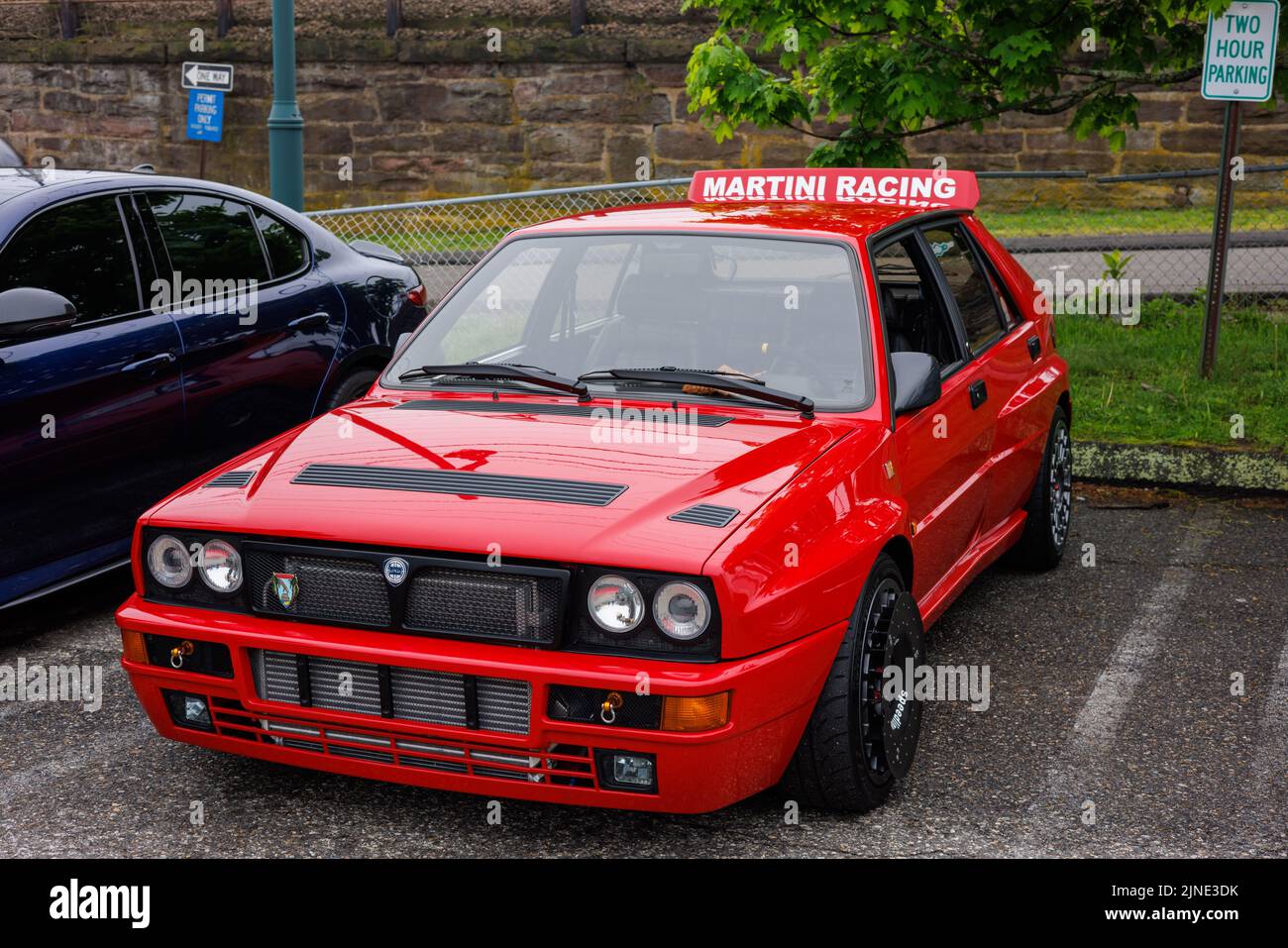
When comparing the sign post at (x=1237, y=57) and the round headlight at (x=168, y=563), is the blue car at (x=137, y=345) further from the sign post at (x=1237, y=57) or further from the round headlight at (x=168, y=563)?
the sign post at (x=1237, y=57)

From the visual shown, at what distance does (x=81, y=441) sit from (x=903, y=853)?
3.22 m

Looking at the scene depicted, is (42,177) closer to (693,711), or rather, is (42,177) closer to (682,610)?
(682,610)

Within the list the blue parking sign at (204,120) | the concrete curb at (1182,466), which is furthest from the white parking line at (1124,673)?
the blue parking sign at (204,120)

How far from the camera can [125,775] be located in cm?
424

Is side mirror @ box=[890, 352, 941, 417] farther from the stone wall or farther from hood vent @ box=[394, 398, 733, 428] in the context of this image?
the stone wall

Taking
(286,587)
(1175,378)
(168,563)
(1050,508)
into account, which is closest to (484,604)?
(286,587)

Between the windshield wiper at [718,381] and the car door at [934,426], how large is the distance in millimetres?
321

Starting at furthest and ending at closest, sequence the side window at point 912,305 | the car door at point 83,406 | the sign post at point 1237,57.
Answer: the sign post at point 1237,57, the car door at point 83,406, the side window at point 912,305

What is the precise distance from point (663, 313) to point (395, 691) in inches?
63.8

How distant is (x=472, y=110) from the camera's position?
1842 centimetres

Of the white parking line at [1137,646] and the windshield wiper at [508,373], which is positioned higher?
the windshield wiper at [508,373]

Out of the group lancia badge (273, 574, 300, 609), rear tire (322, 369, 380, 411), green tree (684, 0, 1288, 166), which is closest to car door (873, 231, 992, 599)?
lancia badge (273, 574, 300, 609)

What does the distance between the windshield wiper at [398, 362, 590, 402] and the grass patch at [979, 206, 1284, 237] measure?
1106 cm

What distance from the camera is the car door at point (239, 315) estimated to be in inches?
227
